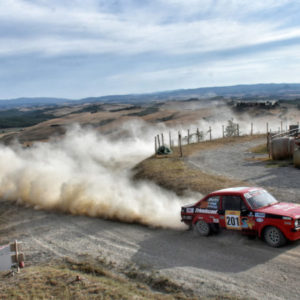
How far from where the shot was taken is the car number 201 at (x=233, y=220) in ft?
37.7

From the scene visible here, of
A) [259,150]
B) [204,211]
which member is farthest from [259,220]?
[259,150]

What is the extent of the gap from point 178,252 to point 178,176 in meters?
11.3

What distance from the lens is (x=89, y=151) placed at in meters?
43.1

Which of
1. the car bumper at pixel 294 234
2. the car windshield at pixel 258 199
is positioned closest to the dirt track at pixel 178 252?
the car bumper at pixel 294 234

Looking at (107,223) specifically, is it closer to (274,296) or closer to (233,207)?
(233,207)

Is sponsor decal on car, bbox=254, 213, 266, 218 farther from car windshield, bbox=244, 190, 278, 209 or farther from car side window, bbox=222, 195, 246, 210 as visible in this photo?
car side window, bbox=222, 195, 246, 210

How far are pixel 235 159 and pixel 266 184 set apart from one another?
9214mm

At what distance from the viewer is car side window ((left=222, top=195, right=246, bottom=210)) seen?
37.9 feet

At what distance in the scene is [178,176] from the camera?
2259 cm

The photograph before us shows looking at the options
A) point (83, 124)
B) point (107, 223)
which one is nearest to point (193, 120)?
point (83, 124)

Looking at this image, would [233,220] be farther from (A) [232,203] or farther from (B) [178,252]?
(B) [178,252]

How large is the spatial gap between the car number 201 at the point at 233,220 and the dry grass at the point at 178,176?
21.1ft

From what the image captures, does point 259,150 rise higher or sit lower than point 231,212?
lower

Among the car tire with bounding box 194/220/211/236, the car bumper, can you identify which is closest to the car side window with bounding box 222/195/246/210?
the car tire with bounding box 194/220/211/236
